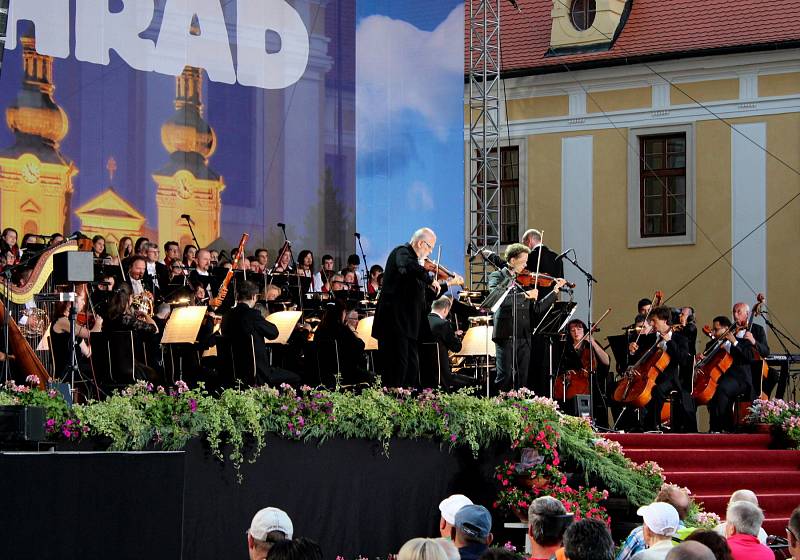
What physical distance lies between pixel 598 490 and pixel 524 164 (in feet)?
48.1

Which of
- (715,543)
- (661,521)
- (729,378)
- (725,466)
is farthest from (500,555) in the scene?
(729,378)

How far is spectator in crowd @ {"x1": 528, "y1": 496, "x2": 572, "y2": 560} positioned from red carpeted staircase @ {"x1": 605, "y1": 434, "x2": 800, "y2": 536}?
5726mm

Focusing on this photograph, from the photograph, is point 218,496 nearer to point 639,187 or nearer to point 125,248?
point 125,248

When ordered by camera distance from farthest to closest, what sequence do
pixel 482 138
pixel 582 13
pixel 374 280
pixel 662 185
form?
pixel 582 13, pixel 662 185, pixel 482 138, pixel 374 280

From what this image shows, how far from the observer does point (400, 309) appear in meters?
13.0

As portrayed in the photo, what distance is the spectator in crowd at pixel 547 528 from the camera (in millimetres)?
7398

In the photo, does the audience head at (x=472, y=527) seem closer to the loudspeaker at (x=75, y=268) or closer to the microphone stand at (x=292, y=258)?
the loudspeaker at (x=75, y=268)

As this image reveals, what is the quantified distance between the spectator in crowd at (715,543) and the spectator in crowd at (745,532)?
97 centimetres

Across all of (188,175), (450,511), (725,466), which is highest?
(188,175)

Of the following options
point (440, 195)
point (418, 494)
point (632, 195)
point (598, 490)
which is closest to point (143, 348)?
point (418, 494)

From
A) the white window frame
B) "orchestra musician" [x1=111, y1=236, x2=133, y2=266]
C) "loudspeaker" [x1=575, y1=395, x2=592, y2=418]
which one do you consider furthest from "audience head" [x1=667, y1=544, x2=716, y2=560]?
the white window frame

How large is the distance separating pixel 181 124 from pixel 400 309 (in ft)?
20.1

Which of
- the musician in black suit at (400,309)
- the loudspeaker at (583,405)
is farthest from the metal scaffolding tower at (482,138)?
the musician in black suit at (400,309)

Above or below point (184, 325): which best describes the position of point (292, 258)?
above
